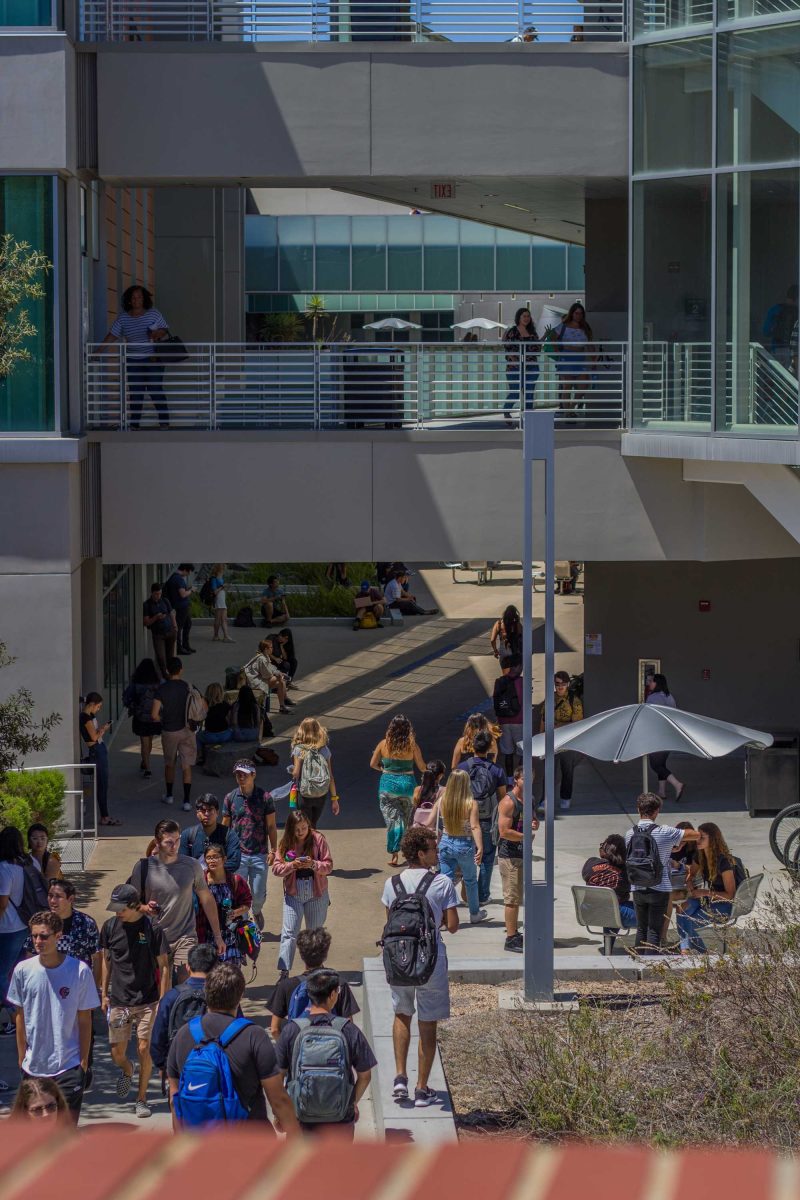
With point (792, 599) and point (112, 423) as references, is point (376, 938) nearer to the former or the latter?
point (112, 423)

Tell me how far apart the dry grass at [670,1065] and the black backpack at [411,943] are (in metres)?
0.85

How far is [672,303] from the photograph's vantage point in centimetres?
1814

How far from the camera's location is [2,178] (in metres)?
17.5

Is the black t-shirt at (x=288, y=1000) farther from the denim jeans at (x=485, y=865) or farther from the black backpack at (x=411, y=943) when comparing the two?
the denim jeans at (x=485, y=865)

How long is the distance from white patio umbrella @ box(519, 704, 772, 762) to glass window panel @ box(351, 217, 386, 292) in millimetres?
39085

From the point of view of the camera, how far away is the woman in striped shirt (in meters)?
19.1

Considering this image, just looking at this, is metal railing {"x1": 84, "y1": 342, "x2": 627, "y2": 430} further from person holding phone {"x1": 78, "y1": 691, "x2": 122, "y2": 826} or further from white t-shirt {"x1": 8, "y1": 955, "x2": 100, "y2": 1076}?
white t-shirt {"x1": 8, "y1": 955, "x2": 100, "y2": 1076}

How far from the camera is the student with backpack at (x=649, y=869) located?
39.0 ft

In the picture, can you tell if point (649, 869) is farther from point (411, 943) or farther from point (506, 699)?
point (506, 699)

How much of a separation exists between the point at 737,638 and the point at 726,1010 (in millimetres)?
12426

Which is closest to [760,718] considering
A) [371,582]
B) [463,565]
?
[371,582]

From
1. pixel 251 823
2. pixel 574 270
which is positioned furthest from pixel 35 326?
pixel 574 270

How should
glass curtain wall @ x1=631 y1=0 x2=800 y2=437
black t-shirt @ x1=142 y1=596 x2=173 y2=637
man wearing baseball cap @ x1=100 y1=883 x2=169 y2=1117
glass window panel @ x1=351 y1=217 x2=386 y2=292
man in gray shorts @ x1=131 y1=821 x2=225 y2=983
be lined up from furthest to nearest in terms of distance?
glass window panel @ x1=351 y1=217 x2=386 y2=292 → black t-shirt @ x1=142 y1=596 x2=173 y2=637 → glass curtain wall @ x1=631 y1=0 x2=800 y2=437 → man in gray shorts @ x1=131 y1=821 x2=225 y2=983 → man wearing baseball cap @ x1=100 y1=883 x2=169 y2=1117

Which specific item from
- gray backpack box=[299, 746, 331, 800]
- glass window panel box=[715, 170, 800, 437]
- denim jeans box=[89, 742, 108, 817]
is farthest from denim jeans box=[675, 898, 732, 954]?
denim jeans box=[89, 742, 108, 817]
